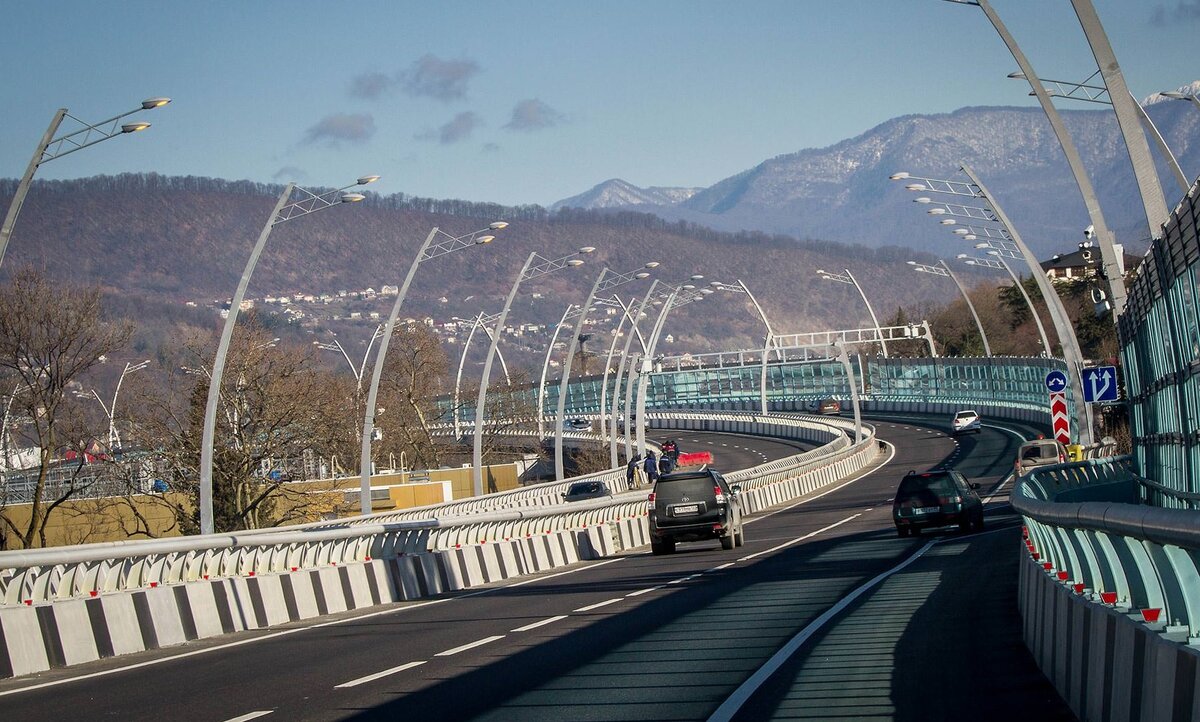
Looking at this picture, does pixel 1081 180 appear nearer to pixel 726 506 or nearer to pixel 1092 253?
pixel 726 506

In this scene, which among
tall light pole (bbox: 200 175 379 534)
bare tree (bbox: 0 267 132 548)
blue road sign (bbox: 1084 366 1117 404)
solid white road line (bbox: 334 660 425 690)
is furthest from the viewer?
bare tree (bbox: 0 267 132 548)

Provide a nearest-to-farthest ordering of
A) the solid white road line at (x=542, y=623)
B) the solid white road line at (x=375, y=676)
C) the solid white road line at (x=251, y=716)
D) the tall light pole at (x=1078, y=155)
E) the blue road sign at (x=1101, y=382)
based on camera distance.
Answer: the solid white road line at (x=251, y=716) < the solid white road line at (x=375, y=676) < the solid white road line at (x=542, y=623) < the tall light pole at (x=1078, y=155) < the blue road sign at (x=1101, y=382)

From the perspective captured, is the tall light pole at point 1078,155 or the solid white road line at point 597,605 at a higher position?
the tall light pole at point 1078,155

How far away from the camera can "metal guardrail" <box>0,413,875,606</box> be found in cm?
1622

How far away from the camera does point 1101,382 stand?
36.5m

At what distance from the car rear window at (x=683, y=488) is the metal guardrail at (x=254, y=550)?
2302mm

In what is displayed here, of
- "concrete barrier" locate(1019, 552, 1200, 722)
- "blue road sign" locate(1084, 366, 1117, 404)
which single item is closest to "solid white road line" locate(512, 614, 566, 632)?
"concrete barrier" locate(1019, 552, 1200, 722)

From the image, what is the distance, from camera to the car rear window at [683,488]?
1363 inches

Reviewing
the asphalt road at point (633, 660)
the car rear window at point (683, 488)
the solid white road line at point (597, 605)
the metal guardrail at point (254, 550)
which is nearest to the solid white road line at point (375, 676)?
the asphalt road at point (633, 660)

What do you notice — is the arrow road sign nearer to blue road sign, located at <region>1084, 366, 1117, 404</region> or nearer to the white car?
blue road sign, located at <region>1084, 366, 1117, 404</region>

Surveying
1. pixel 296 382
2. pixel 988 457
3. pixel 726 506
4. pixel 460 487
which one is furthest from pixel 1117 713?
pixel 460 487

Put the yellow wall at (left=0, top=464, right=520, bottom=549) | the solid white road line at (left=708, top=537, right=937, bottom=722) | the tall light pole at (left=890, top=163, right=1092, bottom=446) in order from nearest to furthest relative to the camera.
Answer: the solid white road line at (left=708, top=537, right=937, bottom=722) < the tall light pole at (left=890, top=163, right=1092, bottom=446) < the yellow wall at (left=0, top=464, right=520, bottom=549)

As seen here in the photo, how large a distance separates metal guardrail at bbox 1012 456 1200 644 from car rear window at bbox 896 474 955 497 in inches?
869

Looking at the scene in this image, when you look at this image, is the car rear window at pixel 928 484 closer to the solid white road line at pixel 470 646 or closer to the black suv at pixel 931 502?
the black suv at pixel 931 502
